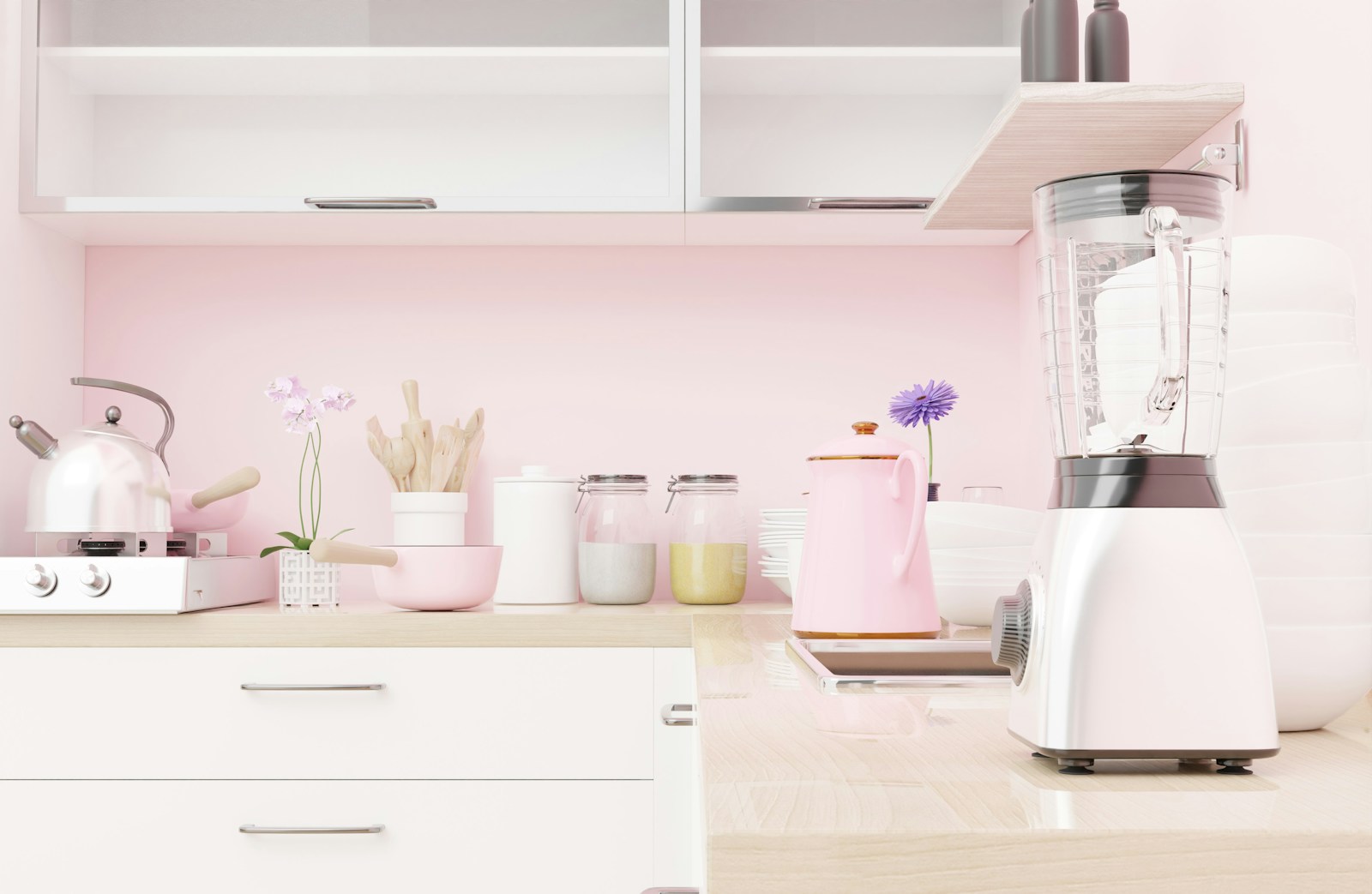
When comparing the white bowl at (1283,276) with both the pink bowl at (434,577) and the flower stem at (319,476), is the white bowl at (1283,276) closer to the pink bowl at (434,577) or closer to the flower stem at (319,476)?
the pink bowl at (434,577)

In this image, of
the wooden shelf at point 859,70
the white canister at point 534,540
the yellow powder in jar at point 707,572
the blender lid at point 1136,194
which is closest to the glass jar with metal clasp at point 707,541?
the yellow powder in jar at point 707,572

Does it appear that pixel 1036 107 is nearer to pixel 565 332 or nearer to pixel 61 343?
pixel 565 332

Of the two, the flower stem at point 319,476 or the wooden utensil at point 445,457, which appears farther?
the flower stem at point 319,476

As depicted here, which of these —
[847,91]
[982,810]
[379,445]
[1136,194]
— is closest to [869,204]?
[847,91]

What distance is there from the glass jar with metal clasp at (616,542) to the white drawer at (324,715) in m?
0.30

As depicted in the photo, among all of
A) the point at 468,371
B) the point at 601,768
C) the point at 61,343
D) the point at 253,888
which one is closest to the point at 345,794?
the point at 253,888

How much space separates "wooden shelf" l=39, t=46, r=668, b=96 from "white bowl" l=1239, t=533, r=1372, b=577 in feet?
4.93

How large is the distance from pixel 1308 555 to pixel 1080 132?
0.84m

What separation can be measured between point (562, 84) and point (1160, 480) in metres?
1.74

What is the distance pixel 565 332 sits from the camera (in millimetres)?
2275

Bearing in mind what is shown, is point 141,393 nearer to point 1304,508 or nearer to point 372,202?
point 372,202

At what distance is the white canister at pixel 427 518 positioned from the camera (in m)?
2.03

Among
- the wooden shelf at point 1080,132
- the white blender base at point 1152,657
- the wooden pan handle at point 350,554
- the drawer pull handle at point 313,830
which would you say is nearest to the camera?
the white blender base at point 1152,657

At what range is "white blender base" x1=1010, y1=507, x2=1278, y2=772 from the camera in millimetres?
543
